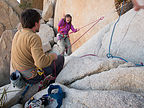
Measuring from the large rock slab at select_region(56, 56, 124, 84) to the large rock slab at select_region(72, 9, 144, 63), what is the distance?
0.43 metres

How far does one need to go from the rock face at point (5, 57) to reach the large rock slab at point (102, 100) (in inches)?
198

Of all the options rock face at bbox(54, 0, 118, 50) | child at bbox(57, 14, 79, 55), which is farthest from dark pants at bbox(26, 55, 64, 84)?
rock face at bbox(54, 0, 118, 50)

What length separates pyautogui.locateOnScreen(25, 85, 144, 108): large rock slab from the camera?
105 cm

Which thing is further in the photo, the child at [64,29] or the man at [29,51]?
the child at [64,29]

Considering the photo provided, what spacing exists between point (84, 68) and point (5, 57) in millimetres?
5441

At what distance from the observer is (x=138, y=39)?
2.02 metres

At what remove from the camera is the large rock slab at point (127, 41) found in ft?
6.37

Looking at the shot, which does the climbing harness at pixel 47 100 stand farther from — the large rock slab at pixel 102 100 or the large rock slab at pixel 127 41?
the large rock slab at pixel 127 41

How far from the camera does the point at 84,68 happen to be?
1825 millimetres

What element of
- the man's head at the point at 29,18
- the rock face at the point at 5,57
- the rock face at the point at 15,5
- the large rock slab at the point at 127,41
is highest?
the rock face at the point at 15,5

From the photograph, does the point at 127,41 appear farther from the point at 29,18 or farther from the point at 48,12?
the point at 48,12

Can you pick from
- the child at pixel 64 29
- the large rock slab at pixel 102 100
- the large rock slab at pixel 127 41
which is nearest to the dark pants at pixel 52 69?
the large rock slab at pixel 102 100

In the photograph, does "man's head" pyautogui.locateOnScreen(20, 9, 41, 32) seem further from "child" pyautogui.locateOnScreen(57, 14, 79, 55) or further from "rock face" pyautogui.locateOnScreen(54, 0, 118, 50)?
"rock face" pyautogui.locateOnScreen(54, 0, 118, 50)

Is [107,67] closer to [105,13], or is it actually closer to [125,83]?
[125,83]
